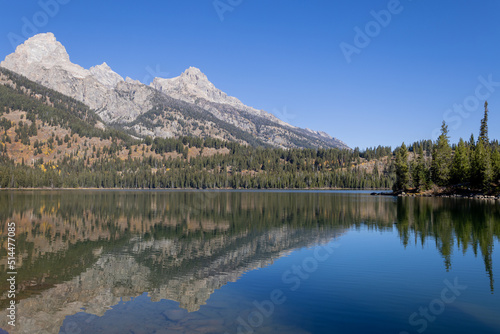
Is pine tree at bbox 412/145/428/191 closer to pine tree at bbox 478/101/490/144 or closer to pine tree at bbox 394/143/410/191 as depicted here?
pine tree at bbox 394/143/410/191

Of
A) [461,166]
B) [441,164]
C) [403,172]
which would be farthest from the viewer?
[403,172]

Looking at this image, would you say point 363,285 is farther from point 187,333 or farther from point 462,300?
point 187,333

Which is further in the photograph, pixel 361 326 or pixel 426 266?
pixel 426 266

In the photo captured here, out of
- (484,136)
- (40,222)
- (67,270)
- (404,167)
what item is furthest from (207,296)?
(484,136)

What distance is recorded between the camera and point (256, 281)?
2761 centimetres

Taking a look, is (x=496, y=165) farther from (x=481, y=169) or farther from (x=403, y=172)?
(x=403, y=172)

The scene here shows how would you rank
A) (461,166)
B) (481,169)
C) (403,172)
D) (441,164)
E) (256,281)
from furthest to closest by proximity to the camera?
(403,172) < (441,164) < (461,166) < (481,169) < (256,281)

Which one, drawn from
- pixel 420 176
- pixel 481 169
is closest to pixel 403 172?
pixel 420 176

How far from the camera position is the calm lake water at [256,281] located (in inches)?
763

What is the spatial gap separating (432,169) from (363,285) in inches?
6141

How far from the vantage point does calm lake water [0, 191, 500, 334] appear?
19.4m

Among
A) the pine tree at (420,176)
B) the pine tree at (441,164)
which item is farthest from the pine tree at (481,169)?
the pine tree at (420,176)

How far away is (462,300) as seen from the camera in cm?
2214

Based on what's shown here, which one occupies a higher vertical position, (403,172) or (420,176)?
(403,172)
